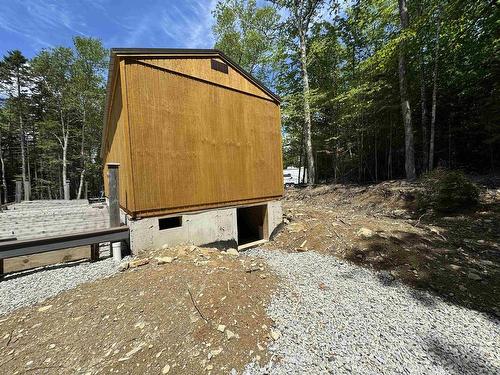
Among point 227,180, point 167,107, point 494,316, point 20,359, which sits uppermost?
point 167,107

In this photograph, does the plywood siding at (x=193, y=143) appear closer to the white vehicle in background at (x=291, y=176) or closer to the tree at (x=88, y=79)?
the tree at (x=88, y=79)

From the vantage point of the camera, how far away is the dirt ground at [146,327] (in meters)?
2.14

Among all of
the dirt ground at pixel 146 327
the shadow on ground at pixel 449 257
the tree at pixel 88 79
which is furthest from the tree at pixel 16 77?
the shadow on ground at pixel 449 257

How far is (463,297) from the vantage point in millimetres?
3414

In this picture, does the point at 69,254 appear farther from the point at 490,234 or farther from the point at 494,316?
the point at 490,234

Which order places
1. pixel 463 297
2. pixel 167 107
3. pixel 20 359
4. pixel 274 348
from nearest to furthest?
1. pixel 20 359
2. pixel 274 348
3. pixel 463 297
4. pixel 167 107

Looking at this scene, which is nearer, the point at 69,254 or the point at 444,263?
the point at 444,263

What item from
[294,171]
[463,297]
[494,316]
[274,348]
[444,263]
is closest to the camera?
[274,348]

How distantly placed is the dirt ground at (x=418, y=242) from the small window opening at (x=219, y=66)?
445cm

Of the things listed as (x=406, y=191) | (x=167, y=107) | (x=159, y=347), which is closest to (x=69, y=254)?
(x=167, y=107)

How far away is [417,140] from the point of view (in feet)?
43.5

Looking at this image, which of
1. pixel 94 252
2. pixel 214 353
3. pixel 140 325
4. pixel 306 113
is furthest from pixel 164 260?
pixel 306 113

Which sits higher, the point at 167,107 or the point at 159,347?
the point at 167,107

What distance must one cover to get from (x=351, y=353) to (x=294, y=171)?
27.5 m
